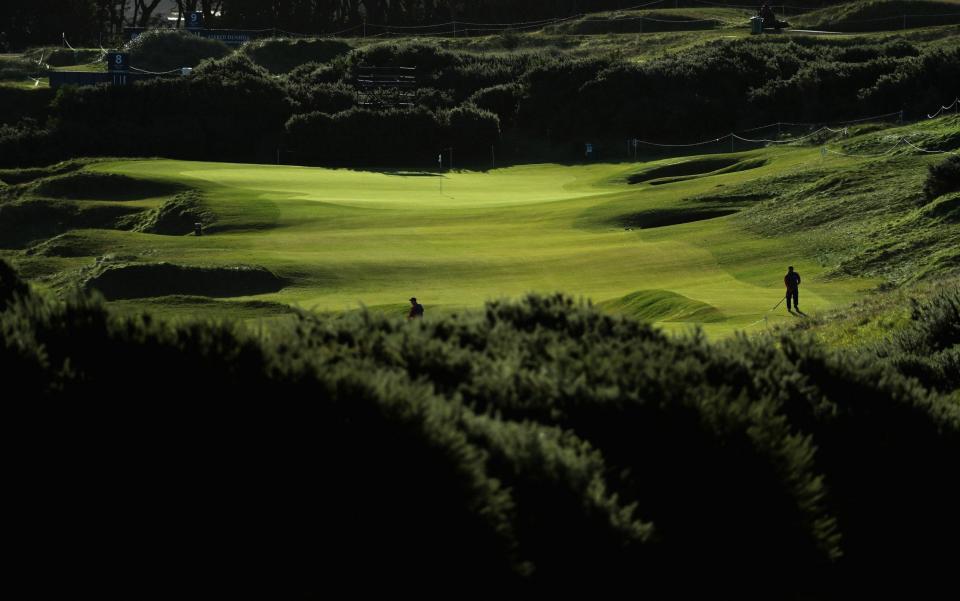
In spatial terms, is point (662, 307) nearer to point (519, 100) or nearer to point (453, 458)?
point (453, 458)

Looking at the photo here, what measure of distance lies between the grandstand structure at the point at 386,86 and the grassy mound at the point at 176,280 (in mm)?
38961

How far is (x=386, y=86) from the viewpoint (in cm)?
8312

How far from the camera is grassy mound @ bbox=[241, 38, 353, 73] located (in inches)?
3568

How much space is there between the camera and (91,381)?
9.03 meters

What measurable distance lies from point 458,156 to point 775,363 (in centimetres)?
6229

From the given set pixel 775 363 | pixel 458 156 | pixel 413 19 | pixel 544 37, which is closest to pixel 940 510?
pixel 775 363

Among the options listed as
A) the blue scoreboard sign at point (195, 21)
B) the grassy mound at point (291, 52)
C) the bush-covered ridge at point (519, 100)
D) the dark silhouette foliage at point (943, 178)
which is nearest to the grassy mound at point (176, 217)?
the bush-covered ridge at point (519, 100)

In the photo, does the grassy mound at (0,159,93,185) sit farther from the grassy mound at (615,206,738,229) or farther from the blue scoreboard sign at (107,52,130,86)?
the grassy mound at (615,206,738,229)

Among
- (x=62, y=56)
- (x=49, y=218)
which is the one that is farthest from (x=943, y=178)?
(x=62, y=56)

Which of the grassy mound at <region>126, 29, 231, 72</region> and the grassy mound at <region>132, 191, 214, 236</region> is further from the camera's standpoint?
the grassy mound at <region>126, 29, 231, 72</region>

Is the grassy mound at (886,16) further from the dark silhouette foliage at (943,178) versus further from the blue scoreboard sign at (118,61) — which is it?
the dark silhouette foliage at (943,178)

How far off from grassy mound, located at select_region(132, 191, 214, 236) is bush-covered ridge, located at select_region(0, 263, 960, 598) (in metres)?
38.6

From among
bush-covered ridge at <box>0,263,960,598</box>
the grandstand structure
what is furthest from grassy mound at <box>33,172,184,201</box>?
bush-covered ridge at <box>0,263,960,598</box>

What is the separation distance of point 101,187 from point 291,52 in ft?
120
